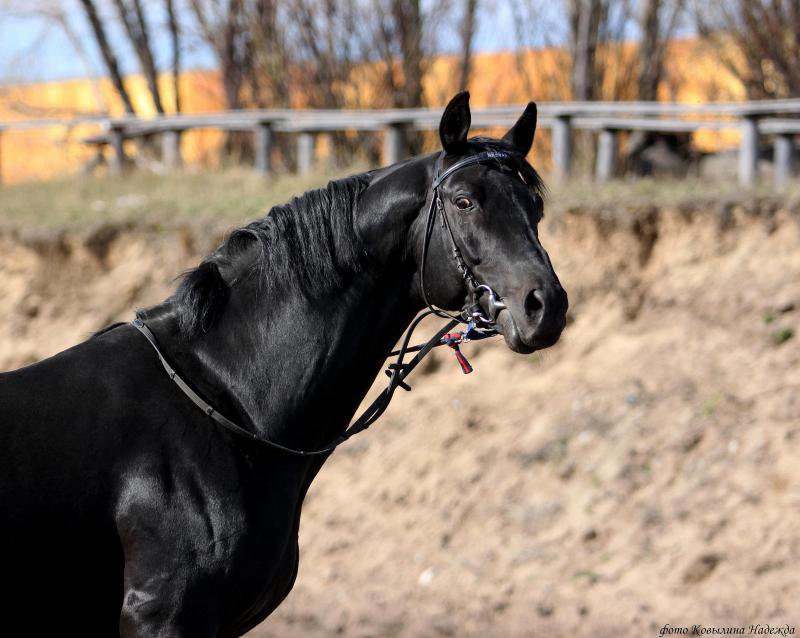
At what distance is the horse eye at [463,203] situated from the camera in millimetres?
3312

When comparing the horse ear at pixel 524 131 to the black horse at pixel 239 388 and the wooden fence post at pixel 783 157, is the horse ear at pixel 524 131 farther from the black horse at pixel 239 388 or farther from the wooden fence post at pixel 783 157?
the wooden fence post at pixel 783 157

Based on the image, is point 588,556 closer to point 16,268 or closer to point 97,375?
point 97,375

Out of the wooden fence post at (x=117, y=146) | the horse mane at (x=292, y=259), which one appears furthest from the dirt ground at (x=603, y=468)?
the wooden fence post at (x=117, y=146)

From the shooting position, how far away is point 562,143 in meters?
10.1

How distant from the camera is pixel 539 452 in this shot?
25.1 feet

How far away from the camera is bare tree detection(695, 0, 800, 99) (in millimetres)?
11078

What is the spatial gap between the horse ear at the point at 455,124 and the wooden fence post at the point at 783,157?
246 inches

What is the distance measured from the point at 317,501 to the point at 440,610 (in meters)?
1.94

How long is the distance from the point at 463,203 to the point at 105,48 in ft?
58.4

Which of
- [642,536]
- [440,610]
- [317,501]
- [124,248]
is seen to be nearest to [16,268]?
[124,248]

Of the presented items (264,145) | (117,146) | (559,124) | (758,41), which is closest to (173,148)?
(117,146)

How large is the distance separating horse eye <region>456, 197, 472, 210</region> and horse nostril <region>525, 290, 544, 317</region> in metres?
0.38

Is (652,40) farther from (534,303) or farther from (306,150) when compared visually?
(534,303)

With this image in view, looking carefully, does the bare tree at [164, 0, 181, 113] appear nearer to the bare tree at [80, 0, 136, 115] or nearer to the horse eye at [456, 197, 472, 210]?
the bare tree at [80, 0, 136, 115]
